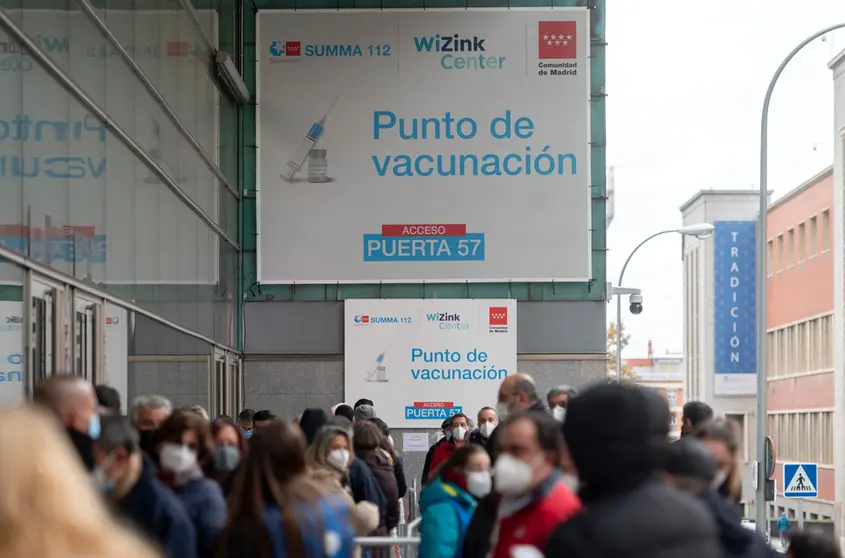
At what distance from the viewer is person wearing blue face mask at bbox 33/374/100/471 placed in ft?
23.9

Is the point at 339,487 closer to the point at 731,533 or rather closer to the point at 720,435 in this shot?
the point at 720,435

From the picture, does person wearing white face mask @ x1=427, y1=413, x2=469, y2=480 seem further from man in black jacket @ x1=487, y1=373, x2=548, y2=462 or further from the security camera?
the security camera

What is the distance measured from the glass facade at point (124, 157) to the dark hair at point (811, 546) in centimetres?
736

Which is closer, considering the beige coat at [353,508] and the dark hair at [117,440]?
the dark hair at [117,440]

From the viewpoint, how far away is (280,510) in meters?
5.47

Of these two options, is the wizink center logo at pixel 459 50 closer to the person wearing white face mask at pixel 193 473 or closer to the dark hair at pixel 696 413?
the dark hair at pixel 696 413

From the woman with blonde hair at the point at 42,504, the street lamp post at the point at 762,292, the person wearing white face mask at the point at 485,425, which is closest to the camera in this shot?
the woman with blonde hair at the point at 42,504

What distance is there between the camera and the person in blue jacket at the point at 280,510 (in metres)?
5.34

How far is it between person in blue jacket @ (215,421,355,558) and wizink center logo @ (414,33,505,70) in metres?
23.2

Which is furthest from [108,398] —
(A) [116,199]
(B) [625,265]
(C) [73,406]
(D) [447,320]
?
(B) [625,265]

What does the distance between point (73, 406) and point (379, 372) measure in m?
21.3

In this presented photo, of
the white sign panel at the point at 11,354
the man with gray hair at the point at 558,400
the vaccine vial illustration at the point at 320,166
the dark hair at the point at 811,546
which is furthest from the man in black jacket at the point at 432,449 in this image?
the vaccine vial illustration at the point at 320,166

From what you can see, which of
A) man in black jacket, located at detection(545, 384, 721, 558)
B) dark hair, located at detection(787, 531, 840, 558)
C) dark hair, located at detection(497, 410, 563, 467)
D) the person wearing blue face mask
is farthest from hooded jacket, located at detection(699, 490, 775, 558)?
the person wearing blue face mask

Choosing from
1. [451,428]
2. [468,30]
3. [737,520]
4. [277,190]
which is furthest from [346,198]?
[737,520]
